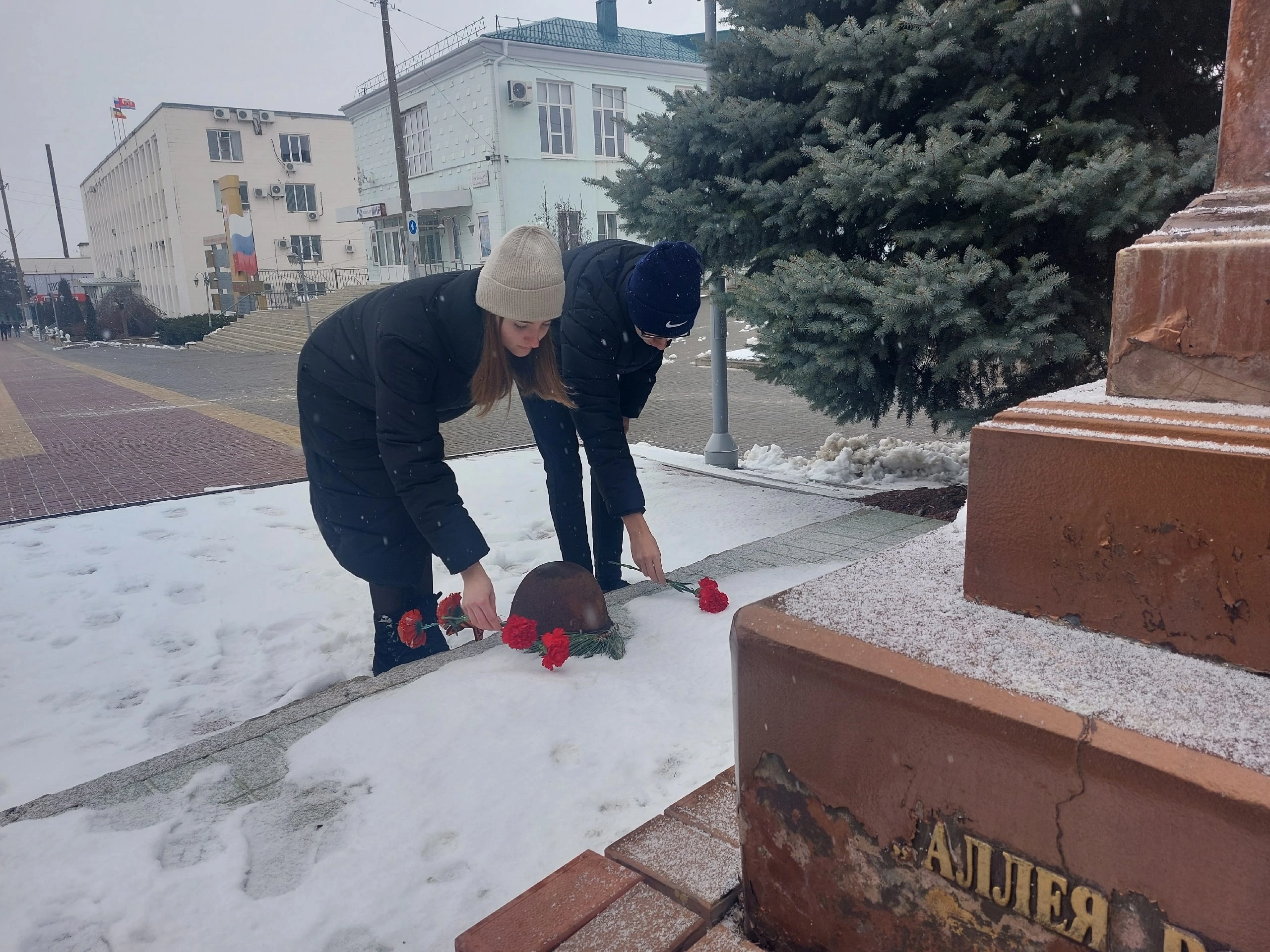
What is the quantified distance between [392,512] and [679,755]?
127 centimetres

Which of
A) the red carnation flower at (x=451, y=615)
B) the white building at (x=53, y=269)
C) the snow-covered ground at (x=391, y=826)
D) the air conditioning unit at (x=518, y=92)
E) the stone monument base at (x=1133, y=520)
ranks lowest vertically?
the snow-covered ground at (x=391, y=826)

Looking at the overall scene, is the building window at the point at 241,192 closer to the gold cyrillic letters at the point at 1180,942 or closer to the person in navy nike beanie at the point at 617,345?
the person in navy nike beanie at the point at 617,345

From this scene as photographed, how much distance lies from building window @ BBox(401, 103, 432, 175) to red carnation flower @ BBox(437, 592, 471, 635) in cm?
2864

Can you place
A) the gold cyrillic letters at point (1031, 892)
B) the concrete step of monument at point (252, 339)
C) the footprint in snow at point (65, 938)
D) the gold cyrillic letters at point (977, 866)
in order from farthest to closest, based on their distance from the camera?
1. the concrete step of monument at point (252, 339)
2. the footprint in snow at point (65, 938)
3. the gold cyrillic letters at point (977, 866)
4. the gold cyrillic letters at point (1031, 892)

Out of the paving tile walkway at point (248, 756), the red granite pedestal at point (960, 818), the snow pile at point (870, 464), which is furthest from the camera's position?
the snow pile at point (870, 464)

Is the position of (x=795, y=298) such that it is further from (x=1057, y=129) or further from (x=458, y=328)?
(x=458, y=328)

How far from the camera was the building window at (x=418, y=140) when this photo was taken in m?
29.3

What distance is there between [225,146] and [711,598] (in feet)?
146

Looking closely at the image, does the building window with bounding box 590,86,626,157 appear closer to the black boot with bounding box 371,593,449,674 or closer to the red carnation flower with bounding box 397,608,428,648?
the black boot with bounding box 371,593,449,674

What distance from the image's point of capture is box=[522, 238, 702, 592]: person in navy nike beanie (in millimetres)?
2740

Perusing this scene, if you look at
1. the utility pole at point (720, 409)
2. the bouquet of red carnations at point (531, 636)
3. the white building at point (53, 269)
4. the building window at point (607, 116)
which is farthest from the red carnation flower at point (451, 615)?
the white building at point (53, 269)

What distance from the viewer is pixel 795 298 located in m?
4.24

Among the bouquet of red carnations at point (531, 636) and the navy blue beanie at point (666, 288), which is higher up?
the navy blue beanie at point (666, 288)

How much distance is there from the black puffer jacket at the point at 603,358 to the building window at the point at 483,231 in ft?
82.6
